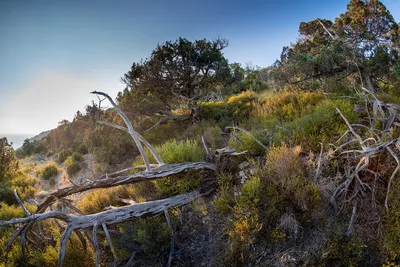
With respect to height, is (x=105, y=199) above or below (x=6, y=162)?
below

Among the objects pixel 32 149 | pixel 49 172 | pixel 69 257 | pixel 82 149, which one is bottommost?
pixel 69 257

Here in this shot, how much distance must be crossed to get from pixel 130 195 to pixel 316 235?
13.9 feet

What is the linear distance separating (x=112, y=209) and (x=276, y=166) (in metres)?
3.14

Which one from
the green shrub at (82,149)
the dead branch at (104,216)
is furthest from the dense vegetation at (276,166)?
the green shrub at (82,149)

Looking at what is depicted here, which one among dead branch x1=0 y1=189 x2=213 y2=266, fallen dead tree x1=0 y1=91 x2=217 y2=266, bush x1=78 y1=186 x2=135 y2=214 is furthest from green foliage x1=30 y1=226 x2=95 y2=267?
bush x1=78 y1=186 x2=135 y2=214

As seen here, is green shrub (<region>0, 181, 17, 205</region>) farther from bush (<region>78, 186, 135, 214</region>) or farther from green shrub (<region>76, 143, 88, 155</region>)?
green shrub (<region>76, 143, 88, 155</region>)

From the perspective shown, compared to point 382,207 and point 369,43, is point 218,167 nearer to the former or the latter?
point 382,207

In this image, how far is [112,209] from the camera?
Result: 464 centimetres

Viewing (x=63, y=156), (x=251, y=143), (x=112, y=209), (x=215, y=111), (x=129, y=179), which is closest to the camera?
(x=112, y=209)

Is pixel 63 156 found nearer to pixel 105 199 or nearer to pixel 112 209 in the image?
pixel 105 199

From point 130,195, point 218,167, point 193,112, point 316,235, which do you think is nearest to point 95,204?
point 130,195

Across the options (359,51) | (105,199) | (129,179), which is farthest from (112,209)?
(359,51)

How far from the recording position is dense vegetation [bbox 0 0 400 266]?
3812mm

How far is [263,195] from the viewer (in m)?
4.23
